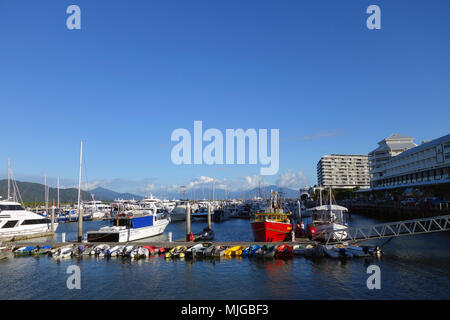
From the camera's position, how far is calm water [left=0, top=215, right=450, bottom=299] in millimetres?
20938

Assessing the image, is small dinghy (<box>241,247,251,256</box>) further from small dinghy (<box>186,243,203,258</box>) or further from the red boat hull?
the red boat hull

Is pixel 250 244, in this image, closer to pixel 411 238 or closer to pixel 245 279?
pixel 245 279

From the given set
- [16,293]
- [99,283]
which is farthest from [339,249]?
[16,293]

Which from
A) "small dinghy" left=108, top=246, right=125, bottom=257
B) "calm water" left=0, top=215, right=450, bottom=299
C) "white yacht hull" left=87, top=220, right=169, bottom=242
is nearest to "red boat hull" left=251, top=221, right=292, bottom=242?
"calm water" left=0, top=215, right=450, bottom=299

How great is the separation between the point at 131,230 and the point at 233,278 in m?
24.3

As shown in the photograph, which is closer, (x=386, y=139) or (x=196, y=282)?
(x=196, y=282)

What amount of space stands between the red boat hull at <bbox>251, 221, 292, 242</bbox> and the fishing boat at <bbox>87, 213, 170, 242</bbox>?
18.5 metres

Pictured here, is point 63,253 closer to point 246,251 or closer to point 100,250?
point 100,250

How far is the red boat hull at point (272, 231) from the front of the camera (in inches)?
1529

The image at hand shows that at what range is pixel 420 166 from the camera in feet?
327

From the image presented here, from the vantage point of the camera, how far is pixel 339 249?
3080 centimetres

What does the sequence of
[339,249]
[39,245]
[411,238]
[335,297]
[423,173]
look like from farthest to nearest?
[423,173]
[411,238]
[39,245]
[339,249]
[335,297]
